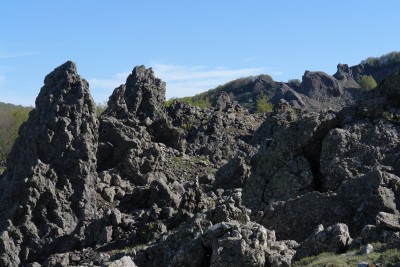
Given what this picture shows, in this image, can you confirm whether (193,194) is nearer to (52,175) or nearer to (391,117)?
(52,175)

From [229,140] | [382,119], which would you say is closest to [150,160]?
[229,140]

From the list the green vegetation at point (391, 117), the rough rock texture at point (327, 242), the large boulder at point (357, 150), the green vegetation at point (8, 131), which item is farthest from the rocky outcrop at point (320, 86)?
the rough rock texture at point (327, 242)

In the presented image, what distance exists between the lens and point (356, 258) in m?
14.9

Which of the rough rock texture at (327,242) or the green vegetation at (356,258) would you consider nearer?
the green vegetation at (356,258)

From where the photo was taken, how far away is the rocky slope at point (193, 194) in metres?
18.5

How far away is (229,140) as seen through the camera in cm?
7169

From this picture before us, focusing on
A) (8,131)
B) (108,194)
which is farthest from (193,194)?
(8,131)

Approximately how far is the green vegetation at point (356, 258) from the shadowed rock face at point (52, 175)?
19150 millimetres

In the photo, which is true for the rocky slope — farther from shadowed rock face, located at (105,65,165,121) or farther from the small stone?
shadowed rock face, located at (105,65,165,121)

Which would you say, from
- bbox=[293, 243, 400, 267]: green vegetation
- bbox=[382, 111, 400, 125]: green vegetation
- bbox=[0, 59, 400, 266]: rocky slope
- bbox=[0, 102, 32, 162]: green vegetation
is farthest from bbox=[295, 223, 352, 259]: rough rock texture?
bbox=[0, 102, 32, 162]: green vegetation

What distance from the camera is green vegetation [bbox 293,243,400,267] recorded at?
555 inches

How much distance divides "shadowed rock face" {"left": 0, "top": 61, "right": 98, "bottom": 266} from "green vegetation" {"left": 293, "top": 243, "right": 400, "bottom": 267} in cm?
1915

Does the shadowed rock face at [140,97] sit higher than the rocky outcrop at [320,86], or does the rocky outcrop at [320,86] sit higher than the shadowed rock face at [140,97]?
the rocky outcrop at [320,86]

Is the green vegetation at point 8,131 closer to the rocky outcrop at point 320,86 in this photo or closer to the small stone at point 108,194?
the small stone at point 108,194
